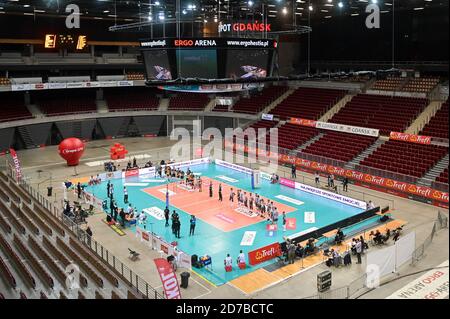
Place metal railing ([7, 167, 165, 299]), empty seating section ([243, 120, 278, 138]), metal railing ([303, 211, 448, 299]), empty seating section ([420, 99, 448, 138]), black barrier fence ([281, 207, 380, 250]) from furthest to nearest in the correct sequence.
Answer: empty seating section ([243, 120, 278, 138]) < empty seating section ([420, 99, 448, 138]) < black barrier fence ([281, 207, 380, 250]) < metal railing ([7, 167, 165, 299]) < metal railing ([303, 211, 448, 299])

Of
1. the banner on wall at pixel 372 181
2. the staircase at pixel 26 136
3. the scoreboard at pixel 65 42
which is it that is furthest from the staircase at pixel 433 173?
the staircase at pixel 26 136

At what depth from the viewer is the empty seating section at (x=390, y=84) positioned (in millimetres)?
44375

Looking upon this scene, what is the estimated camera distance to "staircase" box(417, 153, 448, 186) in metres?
29.6

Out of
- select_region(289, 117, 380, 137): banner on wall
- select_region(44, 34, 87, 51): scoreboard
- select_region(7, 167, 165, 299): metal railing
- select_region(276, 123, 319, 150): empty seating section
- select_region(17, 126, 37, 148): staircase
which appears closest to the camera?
select_region(7, 167, 165, 299): metal railing

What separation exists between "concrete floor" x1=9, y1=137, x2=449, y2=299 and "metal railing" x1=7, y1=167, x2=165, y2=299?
0.49 meters

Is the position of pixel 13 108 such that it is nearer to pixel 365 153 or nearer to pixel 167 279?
pixel 365 153

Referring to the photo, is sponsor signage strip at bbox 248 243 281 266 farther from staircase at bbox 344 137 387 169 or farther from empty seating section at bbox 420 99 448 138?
empty seating section at bbox 420 99 448 138

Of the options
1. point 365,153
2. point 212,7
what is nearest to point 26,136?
point 212,7

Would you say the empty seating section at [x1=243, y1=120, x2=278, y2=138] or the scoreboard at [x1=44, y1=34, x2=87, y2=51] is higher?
the scoreboard at [x1=44, y1=34, x2=87, y2=51]

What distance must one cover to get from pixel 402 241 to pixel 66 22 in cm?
4121

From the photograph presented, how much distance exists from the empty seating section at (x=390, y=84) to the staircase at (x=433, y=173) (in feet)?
46.2

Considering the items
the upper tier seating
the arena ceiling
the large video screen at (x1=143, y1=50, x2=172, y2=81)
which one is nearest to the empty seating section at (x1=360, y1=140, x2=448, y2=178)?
the upper tier seating

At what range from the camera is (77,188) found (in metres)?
31.4

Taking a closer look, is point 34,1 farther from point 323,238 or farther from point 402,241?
point 402,241
